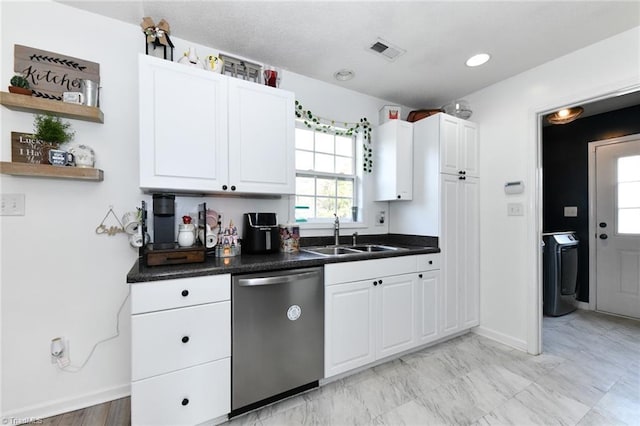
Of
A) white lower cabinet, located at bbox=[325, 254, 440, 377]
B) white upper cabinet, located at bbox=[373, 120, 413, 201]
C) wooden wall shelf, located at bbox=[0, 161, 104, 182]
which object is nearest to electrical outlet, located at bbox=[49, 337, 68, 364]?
wooden wall shelf, located at bbox=[0, 161, 104, 182]

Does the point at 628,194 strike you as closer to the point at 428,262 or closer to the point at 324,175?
the point at 428,262

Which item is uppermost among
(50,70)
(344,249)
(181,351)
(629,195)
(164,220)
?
(50,70)

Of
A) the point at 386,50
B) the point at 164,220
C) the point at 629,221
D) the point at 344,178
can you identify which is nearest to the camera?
the point at 164,220

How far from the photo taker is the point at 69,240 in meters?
1.74

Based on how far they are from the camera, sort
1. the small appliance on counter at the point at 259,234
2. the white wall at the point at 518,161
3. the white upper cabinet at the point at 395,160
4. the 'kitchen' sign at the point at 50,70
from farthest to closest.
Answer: the white upper cabinet at the point at 395,160
the white wall at the point at 518,161
the small appliance on counter at the point at 259,234
the 'kitchen' sign at the point at 50,70

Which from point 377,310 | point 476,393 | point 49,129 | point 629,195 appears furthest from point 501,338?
point 49,129

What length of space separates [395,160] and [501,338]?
6.65 ft

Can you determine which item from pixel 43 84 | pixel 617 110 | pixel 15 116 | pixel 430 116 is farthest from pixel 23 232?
pixel 617 110

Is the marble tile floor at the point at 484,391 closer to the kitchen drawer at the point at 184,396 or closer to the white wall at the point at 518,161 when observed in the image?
the kitchen drawer at the point at 184,396

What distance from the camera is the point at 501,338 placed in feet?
8.82

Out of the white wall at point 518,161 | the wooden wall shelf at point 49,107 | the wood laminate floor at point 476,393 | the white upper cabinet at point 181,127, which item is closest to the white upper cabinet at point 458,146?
the white wall at point 518,161

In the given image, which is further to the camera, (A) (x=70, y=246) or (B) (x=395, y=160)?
(B) (x=395, y=160)

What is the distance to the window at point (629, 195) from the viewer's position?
10.7ft

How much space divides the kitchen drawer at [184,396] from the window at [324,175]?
143cm
